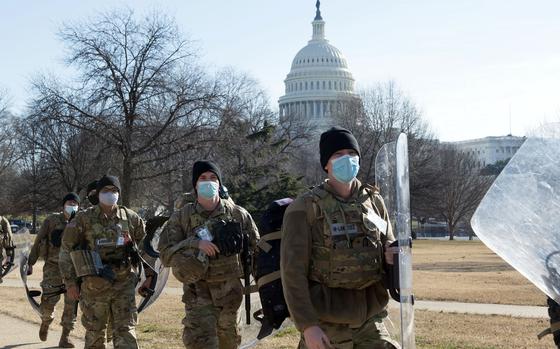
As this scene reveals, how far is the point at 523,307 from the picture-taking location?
45.4 ft

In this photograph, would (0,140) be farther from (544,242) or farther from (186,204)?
(544,242)

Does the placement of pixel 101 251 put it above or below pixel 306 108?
below

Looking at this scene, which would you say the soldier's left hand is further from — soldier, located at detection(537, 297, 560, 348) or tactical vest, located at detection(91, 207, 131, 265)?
tactical vest, located at detection(91, 207, 131, 265)

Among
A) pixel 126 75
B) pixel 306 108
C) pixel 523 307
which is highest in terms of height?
pixel 306 108

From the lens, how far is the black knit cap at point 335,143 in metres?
4.91

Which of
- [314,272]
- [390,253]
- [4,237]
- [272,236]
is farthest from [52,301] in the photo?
[390,253]

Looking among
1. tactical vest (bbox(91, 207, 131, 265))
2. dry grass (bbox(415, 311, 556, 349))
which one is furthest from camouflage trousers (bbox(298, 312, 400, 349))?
dry grass (bbox(415, 311, 556, 349))

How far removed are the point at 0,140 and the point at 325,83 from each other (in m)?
78.8

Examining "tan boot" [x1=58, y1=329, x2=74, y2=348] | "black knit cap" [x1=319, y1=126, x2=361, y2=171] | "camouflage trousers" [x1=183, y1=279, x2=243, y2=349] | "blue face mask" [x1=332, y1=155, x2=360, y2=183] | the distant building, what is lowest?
"tan boot" [x1=58, y1=329, x2=74, y2=348]

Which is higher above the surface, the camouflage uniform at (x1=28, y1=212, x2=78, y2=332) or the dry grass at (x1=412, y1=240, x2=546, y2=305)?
the camouflage uniform at (x1=28, y1=212, x2=78, y2=332)

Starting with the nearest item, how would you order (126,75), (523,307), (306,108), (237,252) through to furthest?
(237,252), (523,307), (126,75), (306,108)

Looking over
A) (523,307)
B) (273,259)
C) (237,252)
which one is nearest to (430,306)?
(523,307)

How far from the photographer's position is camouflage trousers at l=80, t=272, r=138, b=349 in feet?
26.6

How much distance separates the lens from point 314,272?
4793 millimetres
